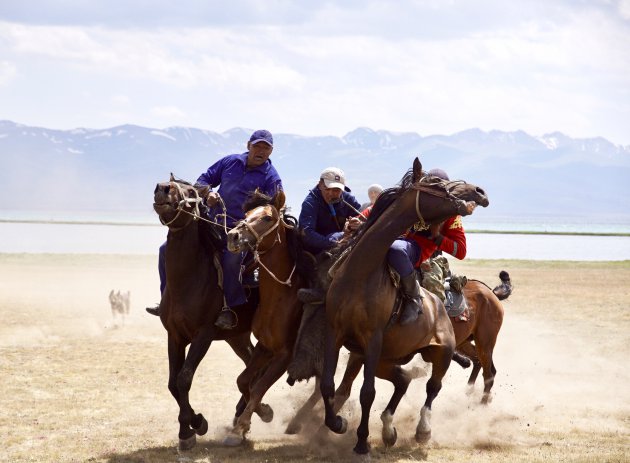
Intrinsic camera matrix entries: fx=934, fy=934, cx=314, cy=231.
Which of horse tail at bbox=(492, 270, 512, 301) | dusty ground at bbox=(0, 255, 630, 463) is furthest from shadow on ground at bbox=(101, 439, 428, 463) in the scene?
horse tail at bbox=(492, 270, 512, 301)

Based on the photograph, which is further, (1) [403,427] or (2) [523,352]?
(2) [523,352]

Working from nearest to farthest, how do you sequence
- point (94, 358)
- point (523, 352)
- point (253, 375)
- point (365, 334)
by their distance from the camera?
point (365, 334) < point (253, 375) < point (94, 358) < point (523, 352)

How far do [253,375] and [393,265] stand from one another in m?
1.90

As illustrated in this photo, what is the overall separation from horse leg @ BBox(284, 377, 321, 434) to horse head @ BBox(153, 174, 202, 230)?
2256 millimetres

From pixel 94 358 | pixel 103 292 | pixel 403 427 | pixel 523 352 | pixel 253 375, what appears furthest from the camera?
pixel 103 292

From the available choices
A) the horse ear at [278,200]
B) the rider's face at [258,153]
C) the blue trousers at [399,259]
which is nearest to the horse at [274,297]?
the horse ear at [278,200]

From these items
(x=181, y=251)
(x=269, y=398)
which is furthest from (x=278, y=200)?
(x=269, y=398)

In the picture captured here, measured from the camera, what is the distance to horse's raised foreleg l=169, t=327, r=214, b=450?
29.1 feet

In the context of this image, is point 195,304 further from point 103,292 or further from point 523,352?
point 103,292

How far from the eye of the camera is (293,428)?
9898mm

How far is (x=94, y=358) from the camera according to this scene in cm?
1534

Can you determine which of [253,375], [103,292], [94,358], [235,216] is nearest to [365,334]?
[253,375]

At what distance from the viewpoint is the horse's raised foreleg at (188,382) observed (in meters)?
8.87

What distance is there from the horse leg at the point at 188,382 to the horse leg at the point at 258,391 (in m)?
0.39
